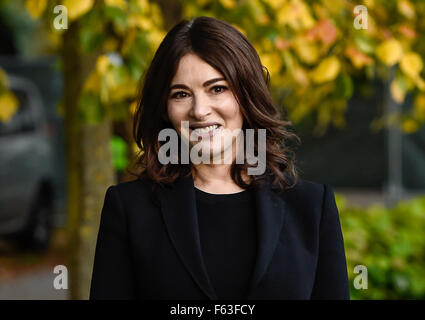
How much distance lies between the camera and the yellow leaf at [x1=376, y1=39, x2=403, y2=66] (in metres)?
3.38

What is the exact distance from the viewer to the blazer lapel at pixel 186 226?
1.85 metres

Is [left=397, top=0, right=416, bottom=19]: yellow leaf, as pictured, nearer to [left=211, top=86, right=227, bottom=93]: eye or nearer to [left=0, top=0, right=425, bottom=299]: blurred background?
[left=0, top=0, right=425, bottom=299]: blurred background

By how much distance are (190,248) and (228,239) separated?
0.39ft

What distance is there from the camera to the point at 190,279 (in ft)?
6.07

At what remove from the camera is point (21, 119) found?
29.6ft

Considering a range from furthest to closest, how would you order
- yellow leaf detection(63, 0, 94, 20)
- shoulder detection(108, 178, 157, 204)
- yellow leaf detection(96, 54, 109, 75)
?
yellow leaf detection(96, 54, 109, 75) < yellow leaf detection(63, 0, 94, 20) < shoulder detection(108, 178, 157, 204)

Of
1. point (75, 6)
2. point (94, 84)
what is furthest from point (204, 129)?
point (94, 84)

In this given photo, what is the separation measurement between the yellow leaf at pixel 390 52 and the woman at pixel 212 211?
1510 millimetres

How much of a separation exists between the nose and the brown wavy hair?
8cm

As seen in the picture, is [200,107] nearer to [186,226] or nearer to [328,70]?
[186,226]

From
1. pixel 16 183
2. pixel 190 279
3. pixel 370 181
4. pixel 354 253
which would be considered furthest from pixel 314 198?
pixel 370 181

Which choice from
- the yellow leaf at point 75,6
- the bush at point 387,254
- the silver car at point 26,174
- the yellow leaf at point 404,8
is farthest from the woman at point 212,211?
the silver car at point 26,174

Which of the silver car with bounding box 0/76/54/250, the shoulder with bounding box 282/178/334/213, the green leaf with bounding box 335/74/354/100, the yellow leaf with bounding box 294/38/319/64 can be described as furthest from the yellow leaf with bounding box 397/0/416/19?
the silver car with bounding box 0/76/54/250

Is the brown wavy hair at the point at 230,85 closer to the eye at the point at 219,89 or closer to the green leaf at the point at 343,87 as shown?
the eye at the point at 219,89
